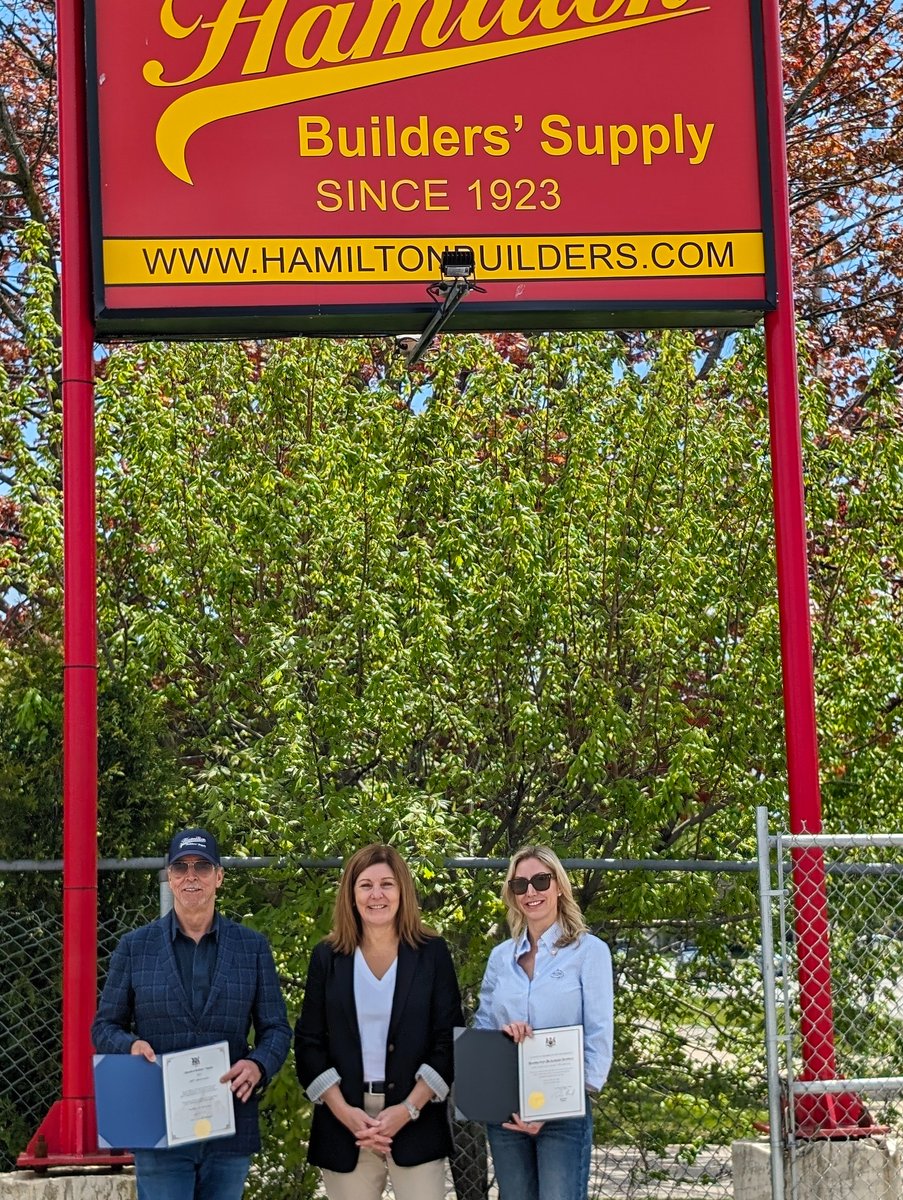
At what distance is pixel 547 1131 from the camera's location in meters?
5.05

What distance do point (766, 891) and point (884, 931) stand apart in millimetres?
1718

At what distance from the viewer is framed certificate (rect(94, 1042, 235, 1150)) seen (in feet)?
16.1

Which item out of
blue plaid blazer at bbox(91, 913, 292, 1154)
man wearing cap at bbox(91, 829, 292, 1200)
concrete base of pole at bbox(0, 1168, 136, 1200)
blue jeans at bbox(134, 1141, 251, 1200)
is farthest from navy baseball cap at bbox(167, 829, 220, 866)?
concrete base of pole at bbox(0, 1168, 136, 1200)

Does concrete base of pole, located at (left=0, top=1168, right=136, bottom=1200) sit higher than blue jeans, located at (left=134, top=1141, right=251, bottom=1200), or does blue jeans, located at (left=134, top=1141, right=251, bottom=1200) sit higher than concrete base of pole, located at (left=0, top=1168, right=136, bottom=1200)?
blue jeans, located at (left=134, top=1141, right=251, bottom=1200)

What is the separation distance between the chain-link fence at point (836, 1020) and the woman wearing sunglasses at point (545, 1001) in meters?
0.77

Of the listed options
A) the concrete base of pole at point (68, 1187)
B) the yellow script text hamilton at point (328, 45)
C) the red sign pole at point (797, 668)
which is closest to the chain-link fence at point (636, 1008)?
the red sign pole at point (797, 668)

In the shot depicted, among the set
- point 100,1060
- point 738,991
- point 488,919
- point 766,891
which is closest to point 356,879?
point 100,1060

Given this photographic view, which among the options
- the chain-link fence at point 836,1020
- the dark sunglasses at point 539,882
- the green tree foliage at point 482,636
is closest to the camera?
the dark sunglasses at point 539,882

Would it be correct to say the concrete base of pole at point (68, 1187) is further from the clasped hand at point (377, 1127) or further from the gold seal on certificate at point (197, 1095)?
the clasped hand at point (377, 1127)

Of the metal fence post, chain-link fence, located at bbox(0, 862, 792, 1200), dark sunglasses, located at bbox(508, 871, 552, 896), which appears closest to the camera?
dark sunglasses, located at bbox(508, 871, 552, 896)

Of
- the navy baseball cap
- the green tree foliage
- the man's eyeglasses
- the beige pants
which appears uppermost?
the green tree foliage

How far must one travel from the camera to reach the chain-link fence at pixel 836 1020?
571 cm

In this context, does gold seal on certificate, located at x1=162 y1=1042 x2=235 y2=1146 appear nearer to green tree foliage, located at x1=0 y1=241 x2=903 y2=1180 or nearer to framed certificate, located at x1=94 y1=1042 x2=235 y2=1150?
framed certificate, located at x1=94 y1=1042 x2=235 y2=1150

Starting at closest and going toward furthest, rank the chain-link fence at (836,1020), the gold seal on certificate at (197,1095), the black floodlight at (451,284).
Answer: the gold seal on certificate at (197,1095) → the chain-link fence at (836,1020) → the black floodlight at (451,284)
